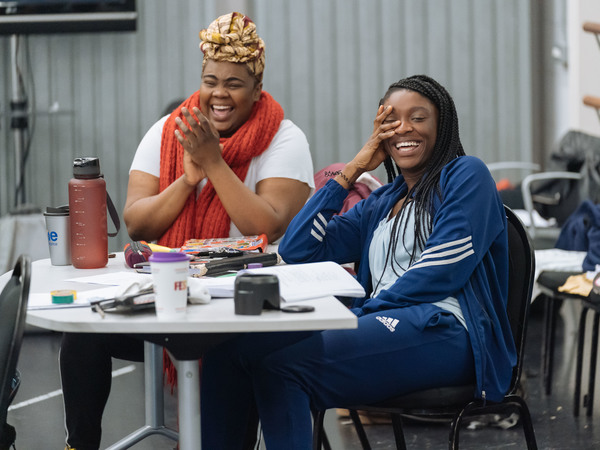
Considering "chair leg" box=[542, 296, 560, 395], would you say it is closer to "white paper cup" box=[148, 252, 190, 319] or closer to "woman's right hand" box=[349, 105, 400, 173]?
"woman's right hand" box=[349, 105, 400, 173]

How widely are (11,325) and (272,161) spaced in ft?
3.66

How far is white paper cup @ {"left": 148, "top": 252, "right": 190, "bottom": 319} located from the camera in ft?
4.36

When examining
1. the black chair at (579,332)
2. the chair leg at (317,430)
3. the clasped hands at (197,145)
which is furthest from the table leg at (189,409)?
the black chair at (579,332)

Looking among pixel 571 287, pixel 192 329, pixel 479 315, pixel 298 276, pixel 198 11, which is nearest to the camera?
pixel 192 329

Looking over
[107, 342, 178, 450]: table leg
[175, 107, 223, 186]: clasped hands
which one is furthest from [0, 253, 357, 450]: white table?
[175, 107, 223, 186]: clasped hands

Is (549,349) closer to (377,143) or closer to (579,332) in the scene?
(579,332)

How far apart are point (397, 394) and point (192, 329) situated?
588 mm

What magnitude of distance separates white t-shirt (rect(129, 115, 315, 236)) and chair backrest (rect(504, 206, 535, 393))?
2.39ft

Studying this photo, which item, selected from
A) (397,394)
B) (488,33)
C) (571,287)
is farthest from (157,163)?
(488,33)

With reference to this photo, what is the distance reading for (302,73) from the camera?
5480 millimetres

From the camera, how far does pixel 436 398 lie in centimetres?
171

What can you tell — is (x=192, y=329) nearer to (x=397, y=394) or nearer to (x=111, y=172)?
(x=397, y=394)

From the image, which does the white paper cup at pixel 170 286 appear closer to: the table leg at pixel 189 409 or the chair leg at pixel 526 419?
the table leg at pixel 189 409

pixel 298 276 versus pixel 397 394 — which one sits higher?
pixel 298 276
